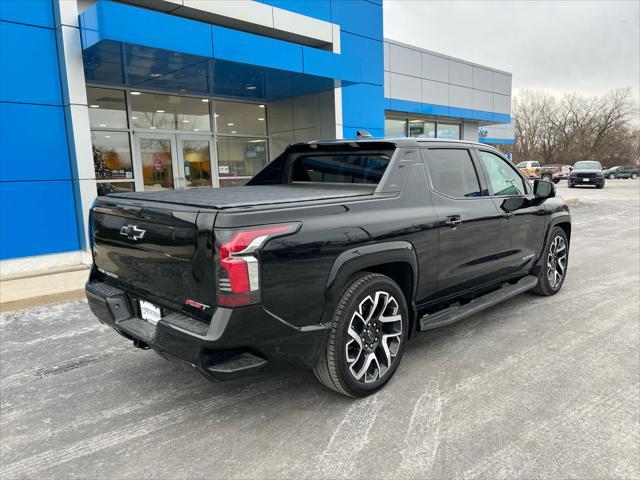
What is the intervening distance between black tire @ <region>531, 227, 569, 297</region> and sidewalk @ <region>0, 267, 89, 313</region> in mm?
5820

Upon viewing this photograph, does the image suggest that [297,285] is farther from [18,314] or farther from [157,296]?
[18,314]

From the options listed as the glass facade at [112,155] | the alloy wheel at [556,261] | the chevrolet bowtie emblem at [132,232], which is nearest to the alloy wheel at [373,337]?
the chevrolet bowtie emblem at [132,232]

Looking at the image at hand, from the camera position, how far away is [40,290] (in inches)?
245

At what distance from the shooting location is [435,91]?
19.1 m

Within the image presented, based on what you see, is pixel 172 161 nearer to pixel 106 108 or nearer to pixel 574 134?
pixel 106 108

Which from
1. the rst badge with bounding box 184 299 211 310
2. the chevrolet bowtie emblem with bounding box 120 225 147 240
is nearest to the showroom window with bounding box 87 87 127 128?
the chevrolet bowtie emblem with bounding box 120 225 147 240

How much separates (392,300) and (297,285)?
918 millimetres

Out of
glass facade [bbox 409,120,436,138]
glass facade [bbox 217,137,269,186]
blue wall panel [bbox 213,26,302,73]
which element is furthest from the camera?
glass facade [bbox 409,120,436,138]

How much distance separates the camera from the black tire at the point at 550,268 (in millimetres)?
5441

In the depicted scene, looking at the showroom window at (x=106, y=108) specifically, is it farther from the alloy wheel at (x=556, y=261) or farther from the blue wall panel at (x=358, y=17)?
the alloy wheel at (x=556, y=261)

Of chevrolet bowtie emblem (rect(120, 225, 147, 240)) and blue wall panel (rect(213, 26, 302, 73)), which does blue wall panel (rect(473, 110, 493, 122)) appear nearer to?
blue wall panel (rect(213, 26, 302, 73))

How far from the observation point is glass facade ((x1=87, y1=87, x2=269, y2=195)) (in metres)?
9.87

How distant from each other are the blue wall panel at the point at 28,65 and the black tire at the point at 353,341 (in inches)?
262

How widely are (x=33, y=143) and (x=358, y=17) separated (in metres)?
8.11
